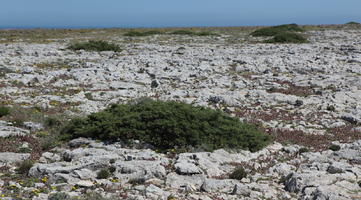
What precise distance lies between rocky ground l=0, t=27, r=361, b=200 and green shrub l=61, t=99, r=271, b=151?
446 mm

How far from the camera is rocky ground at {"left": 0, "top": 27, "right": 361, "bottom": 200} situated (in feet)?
28.6

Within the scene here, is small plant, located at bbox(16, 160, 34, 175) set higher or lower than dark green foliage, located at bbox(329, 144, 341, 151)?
higher

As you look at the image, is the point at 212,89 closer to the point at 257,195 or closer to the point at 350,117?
the point at 350,117

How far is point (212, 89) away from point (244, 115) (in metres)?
4.62

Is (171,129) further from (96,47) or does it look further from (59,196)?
(96,47)

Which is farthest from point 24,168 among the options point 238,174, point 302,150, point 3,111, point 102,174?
point 302,150

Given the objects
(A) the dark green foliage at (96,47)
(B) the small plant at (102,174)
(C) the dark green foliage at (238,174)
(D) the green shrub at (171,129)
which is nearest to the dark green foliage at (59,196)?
(B) the small plant at (102,174)

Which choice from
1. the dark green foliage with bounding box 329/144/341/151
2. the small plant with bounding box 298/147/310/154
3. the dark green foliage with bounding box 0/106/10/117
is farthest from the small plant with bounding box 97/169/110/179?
the dark green foliage with bounding box 329/144/341/151

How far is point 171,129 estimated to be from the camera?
38.0ft

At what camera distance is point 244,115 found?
622 inches

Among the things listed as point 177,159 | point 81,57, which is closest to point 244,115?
point 177,159

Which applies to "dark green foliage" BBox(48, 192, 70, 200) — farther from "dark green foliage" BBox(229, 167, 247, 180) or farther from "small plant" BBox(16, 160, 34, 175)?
"dark green foliage" BBox(229, 167, 247, 180)

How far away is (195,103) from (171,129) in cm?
569

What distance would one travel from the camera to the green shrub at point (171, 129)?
1159 cm
